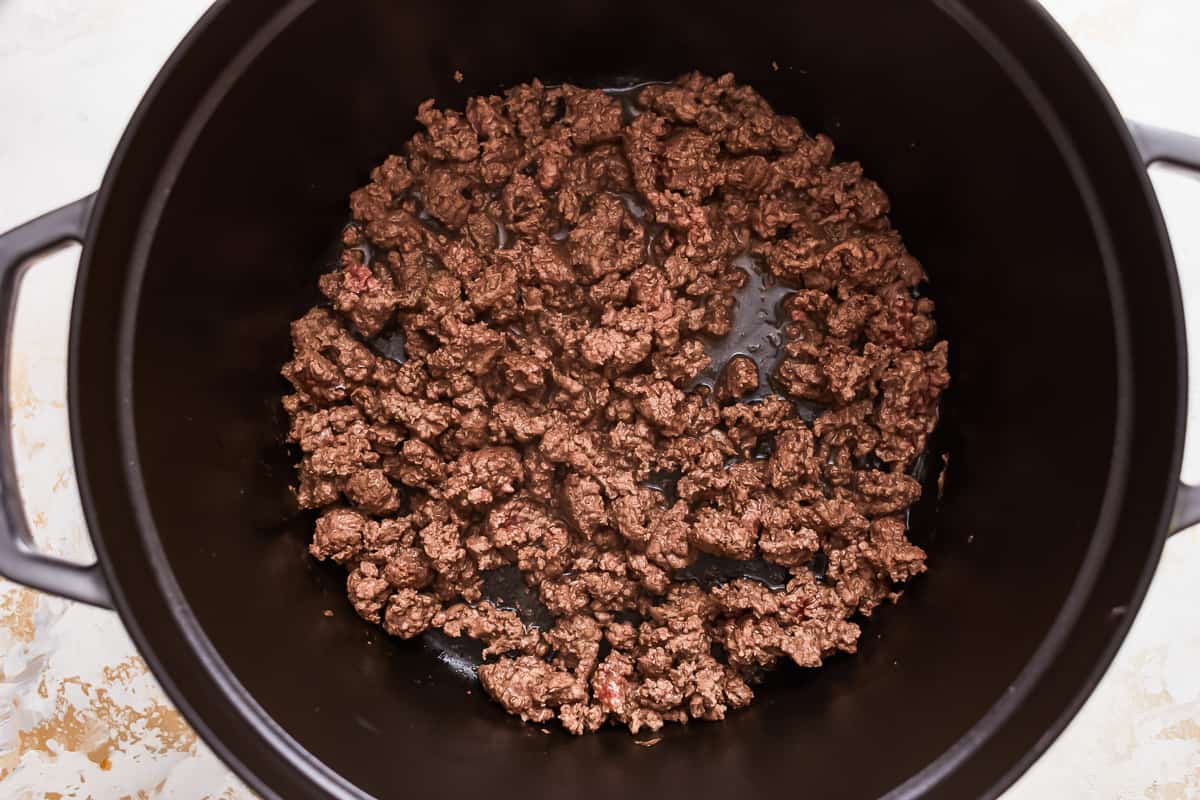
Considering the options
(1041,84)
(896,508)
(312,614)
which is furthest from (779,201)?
(312,614)

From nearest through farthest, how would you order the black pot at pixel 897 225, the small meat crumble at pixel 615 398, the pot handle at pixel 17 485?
the pot handle at pixel 17 485 < the black pot at pixel 897 225 < the small meat crumble at pixel 615 398

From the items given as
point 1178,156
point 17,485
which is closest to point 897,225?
point 1178,156

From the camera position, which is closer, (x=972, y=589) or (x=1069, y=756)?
(x=972, y=589)

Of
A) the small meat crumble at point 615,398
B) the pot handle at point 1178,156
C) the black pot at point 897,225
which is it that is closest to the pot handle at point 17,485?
the black pot at point 897,225

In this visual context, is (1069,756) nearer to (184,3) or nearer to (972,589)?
(972,589)

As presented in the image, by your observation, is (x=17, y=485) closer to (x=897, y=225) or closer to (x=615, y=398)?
(x=615, y=398)

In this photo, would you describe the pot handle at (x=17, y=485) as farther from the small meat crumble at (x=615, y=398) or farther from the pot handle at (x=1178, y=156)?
the pot handle at (x=1178, y=156)
